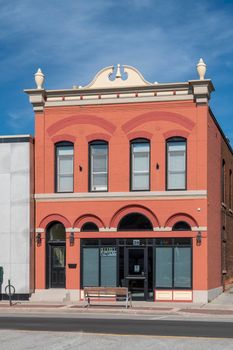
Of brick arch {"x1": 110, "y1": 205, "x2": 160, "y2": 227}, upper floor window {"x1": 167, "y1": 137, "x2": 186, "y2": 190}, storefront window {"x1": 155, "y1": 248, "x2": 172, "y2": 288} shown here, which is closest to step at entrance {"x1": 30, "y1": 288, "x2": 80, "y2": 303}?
brick arch {"x1": 110, "y1": 205, "x2": 160, "y2": 227}

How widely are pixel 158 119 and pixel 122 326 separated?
1199cm

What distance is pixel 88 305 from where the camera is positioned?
26.3 metres

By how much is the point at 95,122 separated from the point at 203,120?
4.70 meters

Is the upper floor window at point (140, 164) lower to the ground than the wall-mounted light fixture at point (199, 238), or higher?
higher

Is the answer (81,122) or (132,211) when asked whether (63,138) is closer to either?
(81,122)

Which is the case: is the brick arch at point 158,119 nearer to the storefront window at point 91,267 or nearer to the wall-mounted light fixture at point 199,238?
the wall-mounted light fixture at point 199,238

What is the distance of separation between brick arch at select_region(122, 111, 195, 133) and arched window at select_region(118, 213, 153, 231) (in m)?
3.68

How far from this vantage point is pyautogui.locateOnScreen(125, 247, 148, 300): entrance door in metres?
28.6

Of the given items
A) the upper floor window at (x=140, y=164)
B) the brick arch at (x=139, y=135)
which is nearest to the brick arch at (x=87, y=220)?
the upper floor window at (x=140, y=164)

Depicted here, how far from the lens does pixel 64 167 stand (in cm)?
2998

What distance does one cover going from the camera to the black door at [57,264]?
29672 mm

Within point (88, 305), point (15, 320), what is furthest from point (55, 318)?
point (88, 305)

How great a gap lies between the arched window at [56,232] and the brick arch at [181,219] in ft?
15.5

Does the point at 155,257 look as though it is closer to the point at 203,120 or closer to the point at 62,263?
the point at 62,263
